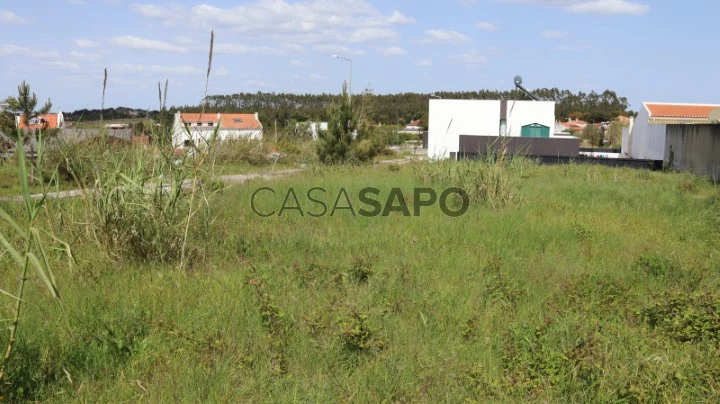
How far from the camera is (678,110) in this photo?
122 ft

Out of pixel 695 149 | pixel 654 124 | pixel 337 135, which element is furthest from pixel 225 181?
pixel 654 124

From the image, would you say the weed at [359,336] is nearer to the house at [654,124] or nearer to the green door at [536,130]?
the house at [654,124]

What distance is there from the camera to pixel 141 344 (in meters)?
3.39

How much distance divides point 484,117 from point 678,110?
12.9 meters

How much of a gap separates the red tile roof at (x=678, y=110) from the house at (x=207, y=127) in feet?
73.7

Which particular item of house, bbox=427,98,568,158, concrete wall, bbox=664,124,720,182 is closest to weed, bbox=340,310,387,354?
concrete wall, bbox=664,124,720,182

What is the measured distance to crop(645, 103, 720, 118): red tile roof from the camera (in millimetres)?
33709

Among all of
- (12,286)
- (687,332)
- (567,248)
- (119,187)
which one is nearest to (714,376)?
(687,332)

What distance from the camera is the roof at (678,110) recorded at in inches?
1326

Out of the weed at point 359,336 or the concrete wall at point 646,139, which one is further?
the concrete wall at point 646,139

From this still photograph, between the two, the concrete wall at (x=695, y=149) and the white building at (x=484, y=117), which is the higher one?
the white building at (x=484, y=117)

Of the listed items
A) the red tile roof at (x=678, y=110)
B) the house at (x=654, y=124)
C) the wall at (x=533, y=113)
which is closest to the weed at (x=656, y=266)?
the house at (x=654, y=124)

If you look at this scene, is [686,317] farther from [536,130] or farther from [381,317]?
[536,130]

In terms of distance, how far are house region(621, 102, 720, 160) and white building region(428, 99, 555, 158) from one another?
505 cm
